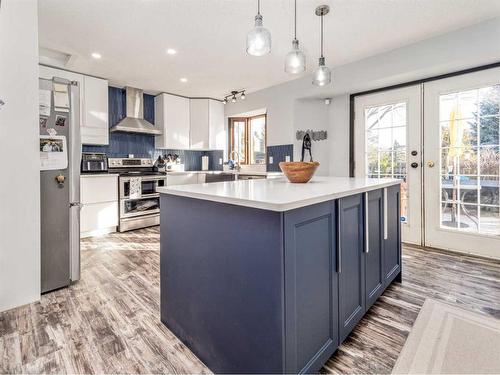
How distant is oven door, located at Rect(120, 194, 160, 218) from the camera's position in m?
4.04

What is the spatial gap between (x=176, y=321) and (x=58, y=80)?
2.05 m

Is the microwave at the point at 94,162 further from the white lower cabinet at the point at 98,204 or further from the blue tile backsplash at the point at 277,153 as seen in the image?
the blue tile backsplash at the point at 277,153

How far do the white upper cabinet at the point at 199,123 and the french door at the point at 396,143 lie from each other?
8.95ft

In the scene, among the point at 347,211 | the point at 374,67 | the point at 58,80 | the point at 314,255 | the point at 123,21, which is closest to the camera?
the point at 314,255

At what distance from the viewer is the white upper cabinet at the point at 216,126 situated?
516 cm

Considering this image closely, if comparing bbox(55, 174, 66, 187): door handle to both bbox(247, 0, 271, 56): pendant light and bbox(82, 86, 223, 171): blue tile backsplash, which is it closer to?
bbox(247, 0, 271, 56): pendant light

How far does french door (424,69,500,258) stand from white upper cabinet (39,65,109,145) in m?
4.44

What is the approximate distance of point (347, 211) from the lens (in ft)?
4.66

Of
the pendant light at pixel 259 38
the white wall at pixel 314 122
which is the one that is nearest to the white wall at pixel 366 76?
the white wall at pixel 314 122

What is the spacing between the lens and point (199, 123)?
16.9 feet

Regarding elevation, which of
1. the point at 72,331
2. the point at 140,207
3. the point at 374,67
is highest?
the point at 374,67

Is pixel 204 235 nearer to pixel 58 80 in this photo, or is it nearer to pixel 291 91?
pixel 58 80

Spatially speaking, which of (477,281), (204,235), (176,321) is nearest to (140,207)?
(176,321)

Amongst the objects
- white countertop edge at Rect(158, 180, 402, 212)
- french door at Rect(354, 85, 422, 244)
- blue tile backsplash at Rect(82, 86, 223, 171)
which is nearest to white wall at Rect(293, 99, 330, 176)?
french door at Rect(354, 85, 422, 244)
